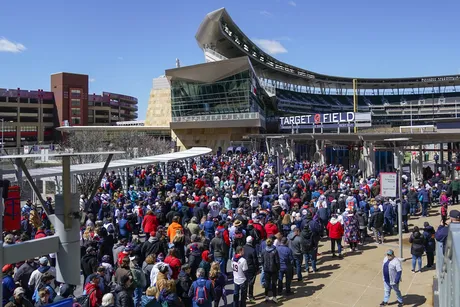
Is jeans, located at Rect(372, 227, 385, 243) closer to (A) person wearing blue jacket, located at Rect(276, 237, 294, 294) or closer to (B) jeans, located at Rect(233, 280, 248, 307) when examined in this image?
(A) person wearing blue jacket, located at Rect(276, 237, 294, 294)

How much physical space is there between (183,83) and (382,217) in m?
46.5

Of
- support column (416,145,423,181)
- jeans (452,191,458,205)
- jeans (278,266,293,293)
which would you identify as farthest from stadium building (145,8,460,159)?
jeans (278,266,293,293)

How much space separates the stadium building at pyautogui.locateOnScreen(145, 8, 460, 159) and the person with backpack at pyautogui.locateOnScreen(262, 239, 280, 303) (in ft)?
99.6

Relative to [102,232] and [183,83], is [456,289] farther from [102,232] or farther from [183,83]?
[183,83]

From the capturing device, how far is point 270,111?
71.9 metres

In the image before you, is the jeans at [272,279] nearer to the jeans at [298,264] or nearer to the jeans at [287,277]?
the jeans at [287,277]

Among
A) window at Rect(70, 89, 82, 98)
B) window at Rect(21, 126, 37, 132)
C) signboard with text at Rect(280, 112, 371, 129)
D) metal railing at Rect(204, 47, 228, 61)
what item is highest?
metal railing at Rect(204, 47, 228, 61)

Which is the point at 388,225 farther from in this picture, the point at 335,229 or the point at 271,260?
the point at 271,260

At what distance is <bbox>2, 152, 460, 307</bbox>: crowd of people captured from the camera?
21.2ft

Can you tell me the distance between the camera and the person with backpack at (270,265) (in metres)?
8.14

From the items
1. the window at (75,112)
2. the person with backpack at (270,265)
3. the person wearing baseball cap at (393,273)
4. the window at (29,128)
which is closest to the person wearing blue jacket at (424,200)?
the person wearing baseball cap at (393,273)

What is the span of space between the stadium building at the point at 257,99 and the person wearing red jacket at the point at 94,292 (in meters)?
33.2

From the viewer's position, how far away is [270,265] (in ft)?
26.7

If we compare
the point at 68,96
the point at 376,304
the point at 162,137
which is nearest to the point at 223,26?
the point at 162,137
